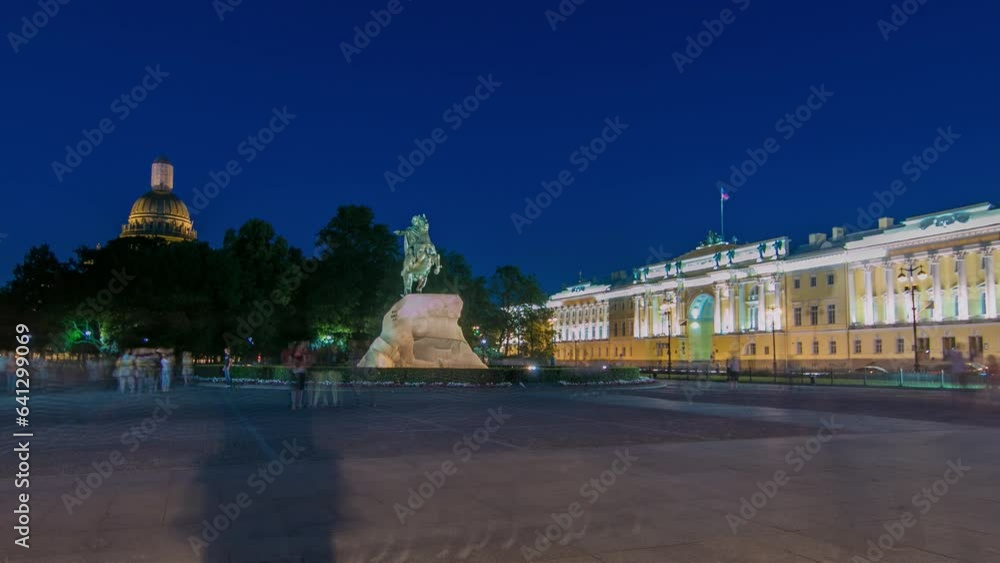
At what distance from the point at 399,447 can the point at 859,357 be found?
76.8m

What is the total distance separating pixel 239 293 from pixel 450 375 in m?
31.9

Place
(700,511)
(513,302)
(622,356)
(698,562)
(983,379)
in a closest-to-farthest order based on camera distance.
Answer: (698,562) < (700,511) < (983,379) < (513,302) < (622,356)

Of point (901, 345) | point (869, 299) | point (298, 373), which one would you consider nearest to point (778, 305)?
point (869, 299)

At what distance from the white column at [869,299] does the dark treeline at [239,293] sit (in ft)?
126

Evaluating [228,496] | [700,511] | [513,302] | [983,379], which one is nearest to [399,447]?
[228,496]

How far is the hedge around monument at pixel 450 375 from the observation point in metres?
32.2

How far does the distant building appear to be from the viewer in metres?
124

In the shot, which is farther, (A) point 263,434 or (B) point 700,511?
(A) point 263,434

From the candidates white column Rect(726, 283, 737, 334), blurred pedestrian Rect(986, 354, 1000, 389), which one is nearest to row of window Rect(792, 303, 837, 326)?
white column Rect(726, 283, 737, 334)

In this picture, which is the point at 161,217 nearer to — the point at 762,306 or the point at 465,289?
the point at 465,289

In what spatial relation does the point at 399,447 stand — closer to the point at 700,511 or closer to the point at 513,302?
the point at 700,511

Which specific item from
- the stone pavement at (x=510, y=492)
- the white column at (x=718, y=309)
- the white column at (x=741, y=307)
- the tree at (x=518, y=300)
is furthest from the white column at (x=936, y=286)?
the stone pavement at (x=510, y=492)

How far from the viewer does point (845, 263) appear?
272 feet

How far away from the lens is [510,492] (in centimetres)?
891
